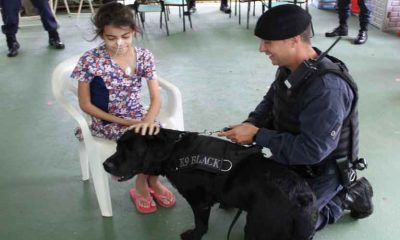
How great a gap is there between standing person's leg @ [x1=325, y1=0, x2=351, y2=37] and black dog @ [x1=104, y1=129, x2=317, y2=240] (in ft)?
A: 11.9

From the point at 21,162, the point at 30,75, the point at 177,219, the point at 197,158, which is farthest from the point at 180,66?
the point at 197,158

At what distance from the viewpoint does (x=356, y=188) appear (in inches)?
73.6

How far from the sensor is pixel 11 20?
13.8 ft

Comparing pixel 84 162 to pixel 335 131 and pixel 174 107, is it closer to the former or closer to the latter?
pixel 174 107

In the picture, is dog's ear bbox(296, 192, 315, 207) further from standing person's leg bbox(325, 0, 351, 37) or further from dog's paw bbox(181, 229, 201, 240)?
standing person's leg bbox(325, 0, 351, 37)

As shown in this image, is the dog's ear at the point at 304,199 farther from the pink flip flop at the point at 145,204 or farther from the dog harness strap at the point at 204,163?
the pink flip flop at the point at 145,204

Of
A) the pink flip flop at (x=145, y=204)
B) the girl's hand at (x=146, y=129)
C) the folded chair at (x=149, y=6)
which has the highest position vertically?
the girl's hand at (x=146, y=129)

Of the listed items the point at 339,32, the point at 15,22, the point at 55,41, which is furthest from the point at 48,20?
the point at 339,32

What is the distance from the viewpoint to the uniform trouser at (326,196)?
1.66 m

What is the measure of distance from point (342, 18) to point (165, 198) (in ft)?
11.8

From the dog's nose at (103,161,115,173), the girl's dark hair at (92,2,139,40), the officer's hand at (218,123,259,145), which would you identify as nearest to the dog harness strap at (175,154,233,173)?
the officer's hand at (218,123,259,145)

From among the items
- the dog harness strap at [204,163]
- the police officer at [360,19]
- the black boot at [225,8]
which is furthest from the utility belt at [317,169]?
the black boot at [225,8]

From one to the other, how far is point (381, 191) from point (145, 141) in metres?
1.30

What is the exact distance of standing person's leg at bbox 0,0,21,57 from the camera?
4125mm
